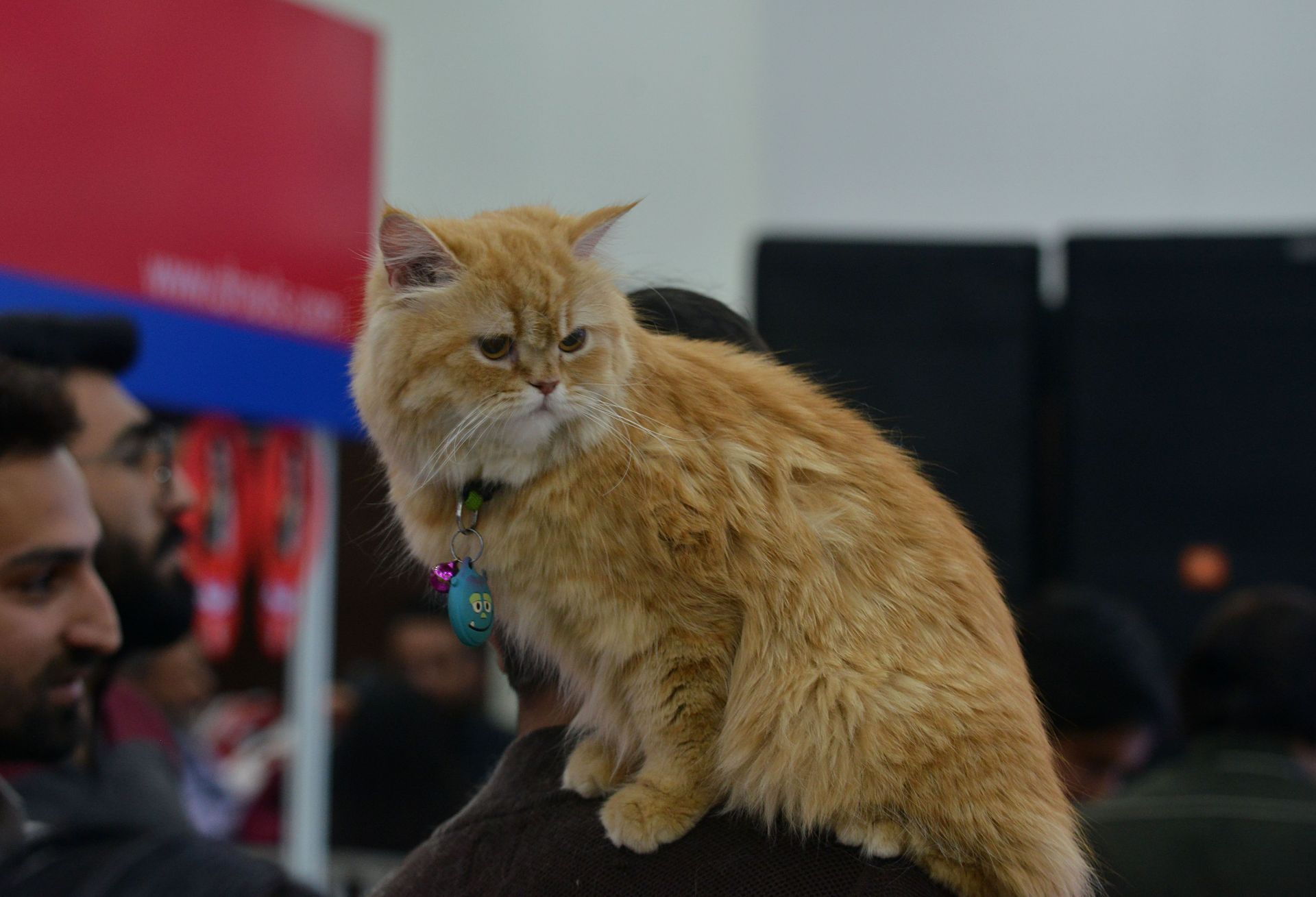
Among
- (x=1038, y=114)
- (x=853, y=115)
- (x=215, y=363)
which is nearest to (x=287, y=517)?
(x=215, y=363)

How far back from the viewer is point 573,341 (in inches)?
52.1

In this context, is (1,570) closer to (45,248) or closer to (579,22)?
(45,248)

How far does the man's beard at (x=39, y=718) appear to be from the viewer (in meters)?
1.56

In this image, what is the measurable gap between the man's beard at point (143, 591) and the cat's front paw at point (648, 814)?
1333 millimetres

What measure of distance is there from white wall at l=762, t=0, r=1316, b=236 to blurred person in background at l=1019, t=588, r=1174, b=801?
2.43m

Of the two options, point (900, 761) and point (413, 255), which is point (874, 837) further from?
point (413, 255)

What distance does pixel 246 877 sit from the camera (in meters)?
0.86

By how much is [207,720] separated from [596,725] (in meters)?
4.29

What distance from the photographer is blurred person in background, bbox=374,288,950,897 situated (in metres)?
1.02

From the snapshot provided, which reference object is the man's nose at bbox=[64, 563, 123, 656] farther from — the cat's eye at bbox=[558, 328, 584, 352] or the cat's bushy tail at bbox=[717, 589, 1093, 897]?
the cat's bushy tail at bbox=[717, 589, 1093, 897]

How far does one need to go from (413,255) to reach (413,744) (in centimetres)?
310

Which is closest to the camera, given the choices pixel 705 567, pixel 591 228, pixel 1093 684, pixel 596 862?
pixel 596 862

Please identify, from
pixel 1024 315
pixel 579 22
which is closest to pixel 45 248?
pixel 1024 315

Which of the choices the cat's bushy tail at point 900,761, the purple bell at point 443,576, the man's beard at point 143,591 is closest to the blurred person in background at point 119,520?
the man's beard at point 143,591
